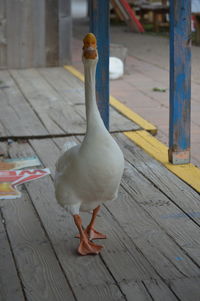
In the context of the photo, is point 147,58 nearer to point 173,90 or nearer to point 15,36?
point 15,36

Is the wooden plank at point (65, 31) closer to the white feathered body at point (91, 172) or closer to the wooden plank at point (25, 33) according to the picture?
the wooden plank at point (25, 33)

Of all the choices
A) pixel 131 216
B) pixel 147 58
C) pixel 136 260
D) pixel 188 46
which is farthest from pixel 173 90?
pixel 147 58

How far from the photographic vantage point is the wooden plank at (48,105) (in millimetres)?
6438

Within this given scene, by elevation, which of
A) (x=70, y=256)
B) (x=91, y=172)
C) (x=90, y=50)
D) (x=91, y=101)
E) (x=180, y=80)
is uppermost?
(x=90, y=50)

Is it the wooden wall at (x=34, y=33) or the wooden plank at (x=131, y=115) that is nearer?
the wooden plank at (x=131, y=115)

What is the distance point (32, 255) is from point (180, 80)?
219 cm

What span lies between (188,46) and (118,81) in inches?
177

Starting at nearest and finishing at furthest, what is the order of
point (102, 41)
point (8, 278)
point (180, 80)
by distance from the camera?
point (8, 278) → point (180, 80) → point (102, 41)

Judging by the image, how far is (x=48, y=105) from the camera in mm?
7512

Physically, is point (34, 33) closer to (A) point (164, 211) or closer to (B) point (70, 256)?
(A) point (164, 211)

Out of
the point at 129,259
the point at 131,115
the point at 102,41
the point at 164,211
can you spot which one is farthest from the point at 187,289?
the point at 131,115

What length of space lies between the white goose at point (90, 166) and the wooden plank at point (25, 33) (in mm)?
7276

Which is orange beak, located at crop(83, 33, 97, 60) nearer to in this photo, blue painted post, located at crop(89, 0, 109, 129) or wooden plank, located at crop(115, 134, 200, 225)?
wooden plank, located at crop(115, 134, 200, 225)

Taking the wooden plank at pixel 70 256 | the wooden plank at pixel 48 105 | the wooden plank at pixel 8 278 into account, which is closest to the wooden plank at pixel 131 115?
the wooden plank at pixel 48 105
